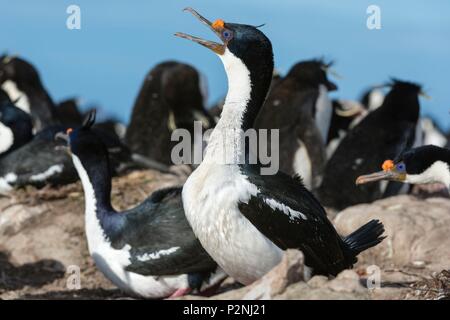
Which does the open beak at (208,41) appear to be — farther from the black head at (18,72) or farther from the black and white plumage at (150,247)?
the black head at (18,72)

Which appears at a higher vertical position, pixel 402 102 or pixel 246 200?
pixel 246 200

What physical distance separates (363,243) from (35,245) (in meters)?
4.40

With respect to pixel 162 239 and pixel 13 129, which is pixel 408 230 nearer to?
pixel 162 239

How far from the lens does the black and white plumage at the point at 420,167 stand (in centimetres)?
905

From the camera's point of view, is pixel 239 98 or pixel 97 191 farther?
pixel 97 191

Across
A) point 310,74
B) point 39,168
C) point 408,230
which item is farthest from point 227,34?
point 310,74

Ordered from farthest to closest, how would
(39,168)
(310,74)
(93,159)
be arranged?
(310,74) → (39,168) → (93,159)

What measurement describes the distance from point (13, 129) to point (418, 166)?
217 inches

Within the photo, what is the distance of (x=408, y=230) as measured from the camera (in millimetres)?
10586

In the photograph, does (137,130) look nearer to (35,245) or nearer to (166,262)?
(35,245)

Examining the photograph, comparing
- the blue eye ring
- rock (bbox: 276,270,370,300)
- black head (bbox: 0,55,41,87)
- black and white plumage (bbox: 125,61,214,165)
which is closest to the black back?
the blue eye ring

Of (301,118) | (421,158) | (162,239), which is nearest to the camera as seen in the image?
(162,239)

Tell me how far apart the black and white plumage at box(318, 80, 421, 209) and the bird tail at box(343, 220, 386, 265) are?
5.22m

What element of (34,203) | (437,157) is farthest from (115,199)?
(437,157)
